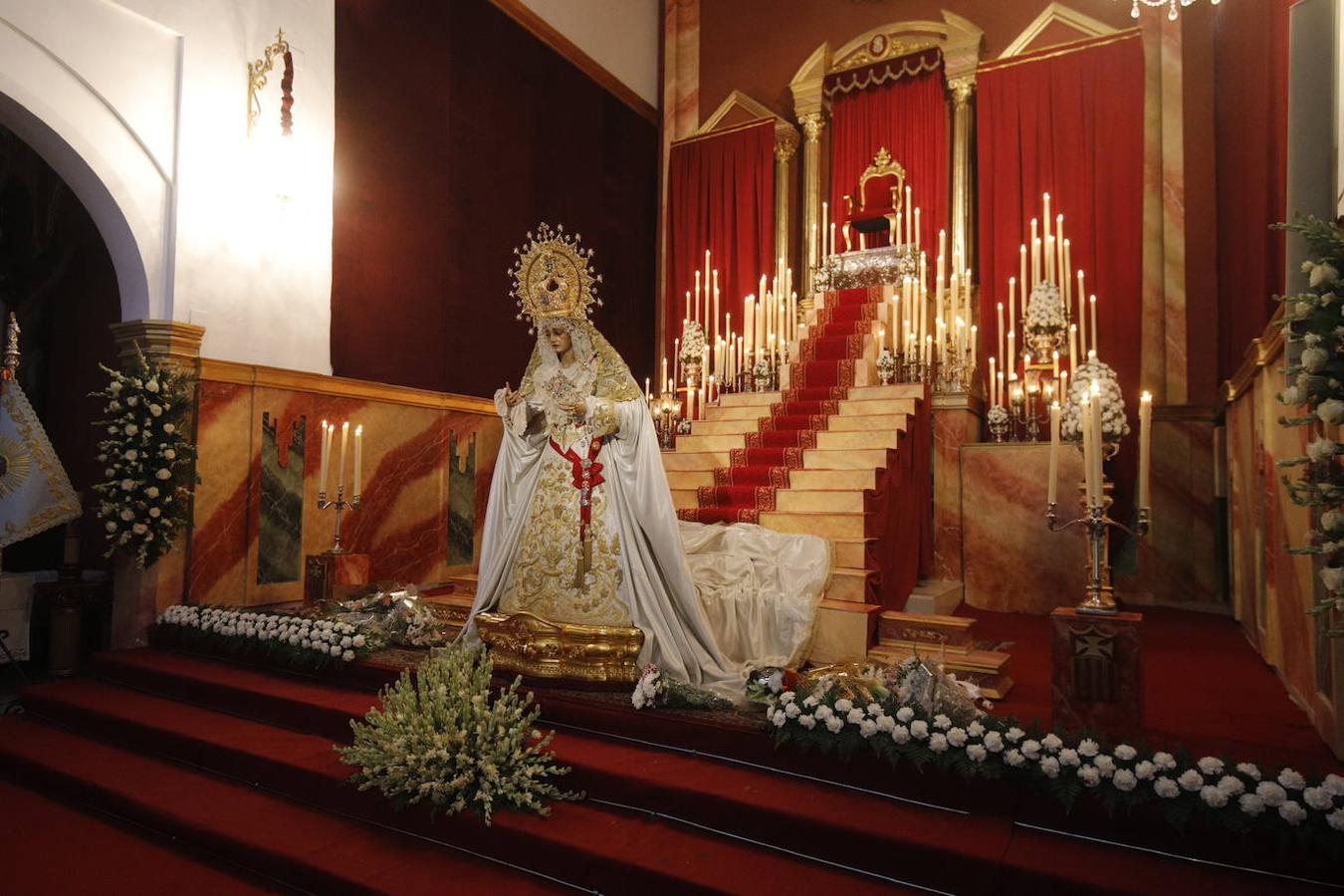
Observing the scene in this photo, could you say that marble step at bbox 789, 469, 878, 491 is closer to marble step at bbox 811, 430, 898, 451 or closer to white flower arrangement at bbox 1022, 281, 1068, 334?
marble step at bbox 811, 430, 898, 451

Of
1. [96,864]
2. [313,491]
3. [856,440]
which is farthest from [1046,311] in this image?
[96,864]

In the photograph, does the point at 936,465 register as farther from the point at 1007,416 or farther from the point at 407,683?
the point at 407,683

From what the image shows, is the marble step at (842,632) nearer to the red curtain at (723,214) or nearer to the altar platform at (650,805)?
the altar platform at (650,805)

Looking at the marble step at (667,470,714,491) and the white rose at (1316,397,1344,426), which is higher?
the white rose at (1316,397,1344,426)

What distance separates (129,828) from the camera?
3.78m

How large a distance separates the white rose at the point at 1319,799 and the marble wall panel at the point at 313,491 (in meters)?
6.74

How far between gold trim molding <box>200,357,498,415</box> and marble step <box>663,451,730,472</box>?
2494mm

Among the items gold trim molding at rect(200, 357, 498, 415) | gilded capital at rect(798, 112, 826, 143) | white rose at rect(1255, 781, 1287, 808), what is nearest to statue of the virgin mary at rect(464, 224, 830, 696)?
white rose at rect(1255, 781, 1287, 808)

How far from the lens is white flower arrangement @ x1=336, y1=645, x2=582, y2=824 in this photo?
3393 millimetres

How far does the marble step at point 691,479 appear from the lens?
719cm

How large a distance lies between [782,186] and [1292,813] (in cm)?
1034

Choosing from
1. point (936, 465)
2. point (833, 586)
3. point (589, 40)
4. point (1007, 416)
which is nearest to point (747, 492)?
point (833, 586)

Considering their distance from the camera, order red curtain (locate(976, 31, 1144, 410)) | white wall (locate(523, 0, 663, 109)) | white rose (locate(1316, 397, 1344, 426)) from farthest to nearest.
A: white wall (locate(523, 0, 663, 109)), red curtain (locate(976, 31, 1144, 410)), white rose (locate(1316, 397, 1344, 426))

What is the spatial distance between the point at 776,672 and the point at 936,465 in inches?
171
